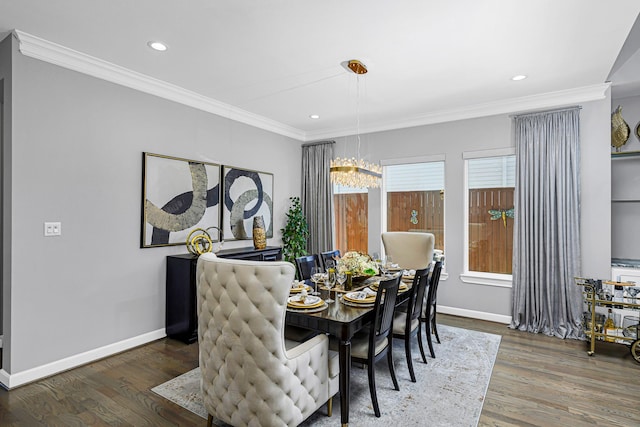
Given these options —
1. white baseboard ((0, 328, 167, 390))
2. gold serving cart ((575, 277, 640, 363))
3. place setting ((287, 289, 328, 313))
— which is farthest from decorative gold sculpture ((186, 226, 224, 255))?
gold serving cart ((575, 277, 640, 363))

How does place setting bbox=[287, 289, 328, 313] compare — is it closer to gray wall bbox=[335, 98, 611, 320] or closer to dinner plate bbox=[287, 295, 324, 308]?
dinner plate bbox=[287, 295, 324, 308]

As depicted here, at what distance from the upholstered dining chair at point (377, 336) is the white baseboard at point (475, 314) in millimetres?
2470

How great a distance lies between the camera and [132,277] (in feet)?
11.7

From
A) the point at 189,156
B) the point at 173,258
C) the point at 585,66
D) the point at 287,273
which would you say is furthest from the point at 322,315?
the point at 585,66

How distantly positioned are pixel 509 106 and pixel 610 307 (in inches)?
96.3

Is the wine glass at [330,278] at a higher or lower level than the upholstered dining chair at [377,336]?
higher

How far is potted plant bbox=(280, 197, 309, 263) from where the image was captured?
17.9 ft

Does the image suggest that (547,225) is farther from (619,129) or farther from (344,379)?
(344,379)

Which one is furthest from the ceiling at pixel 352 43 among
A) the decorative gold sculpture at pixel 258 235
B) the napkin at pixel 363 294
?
the napkin at pixel 363 294

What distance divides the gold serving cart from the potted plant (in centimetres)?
357

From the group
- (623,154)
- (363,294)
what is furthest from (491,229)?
→ (363,294)

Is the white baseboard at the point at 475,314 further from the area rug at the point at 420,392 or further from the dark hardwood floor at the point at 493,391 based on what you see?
the area rug at the point at 420,392

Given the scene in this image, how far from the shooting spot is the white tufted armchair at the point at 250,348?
1.79m

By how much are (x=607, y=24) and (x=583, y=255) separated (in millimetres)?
2440
